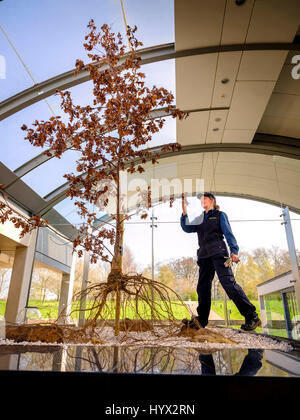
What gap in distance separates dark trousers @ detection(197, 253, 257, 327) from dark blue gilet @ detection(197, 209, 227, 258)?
53mm

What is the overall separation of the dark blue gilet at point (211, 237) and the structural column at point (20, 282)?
489 centimetres

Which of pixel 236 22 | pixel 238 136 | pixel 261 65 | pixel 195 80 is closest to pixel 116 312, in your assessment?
pixel 236 22

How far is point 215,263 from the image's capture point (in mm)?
2438

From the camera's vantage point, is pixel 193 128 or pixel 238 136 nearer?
pixel 193 128

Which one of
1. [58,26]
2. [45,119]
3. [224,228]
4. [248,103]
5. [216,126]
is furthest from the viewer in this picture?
[216,126]

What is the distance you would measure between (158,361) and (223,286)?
1.45m

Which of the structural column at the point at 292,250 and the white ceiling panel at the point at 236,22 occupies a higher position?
the white ceiling panel at the point at 236,22

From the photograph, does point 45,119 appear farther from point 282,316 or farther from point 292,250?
point 282,316

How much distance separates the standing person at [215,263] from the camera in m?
2.31

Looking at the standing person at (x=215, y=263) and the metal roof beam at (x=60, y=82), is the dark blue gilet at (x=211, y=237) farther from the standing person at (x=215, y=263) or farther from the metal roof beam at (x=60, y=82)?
the metal roof beam at (x=60, y=82)

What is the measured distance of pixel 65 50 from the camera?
4.08 meters

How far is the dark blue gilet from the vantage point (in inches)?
98.1

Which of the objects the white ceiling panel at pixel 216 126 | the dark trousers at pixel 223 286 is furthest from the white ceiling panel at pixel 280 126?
the dark trousers at pixel 223 286
